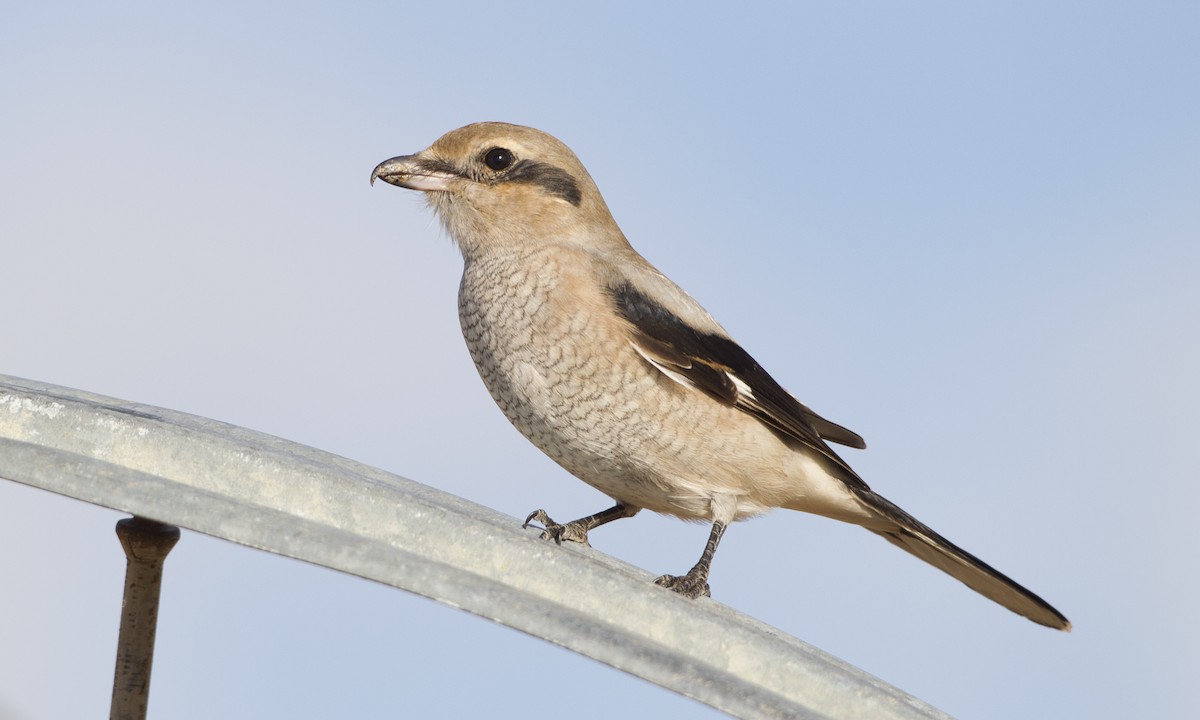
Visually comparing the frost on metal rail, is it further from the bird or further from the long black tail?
the long black tail

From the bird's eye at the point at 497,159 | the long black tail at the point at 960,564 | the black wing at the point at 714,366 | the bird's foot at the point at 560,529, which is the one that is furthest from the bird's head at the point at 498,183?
the long black tail at the point at 960,564

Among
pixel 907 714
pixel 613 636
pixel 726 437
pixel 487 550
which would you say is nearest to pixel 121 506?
pixel 487 550

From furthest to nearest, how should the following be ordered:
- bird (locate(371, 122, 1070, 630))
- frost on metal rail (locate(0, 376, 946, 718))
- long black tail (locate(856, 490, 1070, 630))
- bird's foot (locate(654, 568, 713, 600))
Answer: long black tail (locate(856, 490, 1070, 630))
bird (locate(371, 122, 1070, 630))
bird's foot (locate(654, 568, 713, 600))
frost on metal rail (locate(0, 376, 946, 718))

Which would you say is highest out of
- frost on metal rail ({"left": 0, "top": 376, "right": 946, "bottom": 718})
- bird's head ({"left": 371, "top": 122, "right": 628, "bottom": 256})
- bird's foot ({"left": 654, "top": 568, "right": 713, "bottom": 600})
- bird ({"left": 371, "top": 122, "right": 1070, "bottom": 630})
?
bird's head ({"left": 371, "top": 122, "right": 628, "bottom": 256})

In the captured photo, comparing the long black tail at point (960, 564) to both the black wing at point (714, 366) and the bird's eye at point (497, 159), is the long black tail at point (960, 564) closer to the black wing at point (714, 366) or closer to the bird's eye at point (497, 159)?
the black wing at point (714, 366)

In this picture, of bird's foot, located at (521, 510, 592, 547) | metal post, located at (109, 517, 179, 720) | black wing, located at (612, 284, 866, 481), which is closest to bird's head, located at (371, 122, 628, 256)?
black wing, located at (612, 284, 866, 481)

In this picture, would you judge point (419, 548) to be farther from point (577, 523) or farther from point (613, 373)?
point (577, 523)

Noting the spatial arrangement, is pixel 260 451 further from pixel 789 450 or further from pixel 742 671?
pixel 789 450
